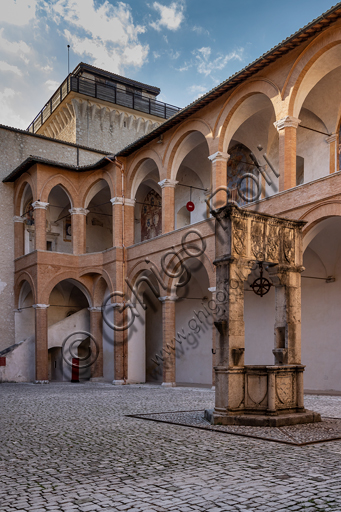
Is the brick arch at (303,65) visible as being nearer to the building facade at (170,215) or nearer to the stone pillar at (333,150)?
the building facade at (170,215)

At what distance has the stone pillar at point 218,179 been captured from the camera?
15070mm

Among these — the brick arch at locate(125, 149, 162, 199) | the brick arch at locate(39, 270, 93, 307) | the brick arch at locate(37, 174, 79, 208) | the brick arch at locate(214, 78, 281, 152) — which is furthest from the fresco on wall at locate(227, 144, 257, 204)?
the brick arch at locate(39, 270, 93, 307)

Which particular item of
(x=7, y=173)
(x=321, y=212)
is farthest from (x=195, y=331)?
(x=7, y=173)

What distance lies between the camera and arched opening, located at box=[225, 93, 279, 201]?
17.0 metres

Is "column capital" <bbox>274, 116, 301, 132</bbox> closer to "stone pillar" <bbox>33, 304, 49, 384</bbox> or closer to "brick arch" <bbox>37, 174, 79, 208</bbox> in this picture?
"brick arch" <bbox>37, 174, 79, 208</bbox>

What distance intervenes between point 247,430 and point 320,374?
903 cm

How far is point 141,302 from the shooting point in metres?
19.5

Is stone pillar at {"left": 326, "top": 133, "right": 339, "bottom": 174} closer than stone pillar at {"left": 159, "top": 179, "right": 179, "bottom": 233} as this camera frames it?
Yes

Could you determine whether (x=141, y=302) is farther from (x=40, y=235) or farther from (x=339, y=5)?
(x=339, y=5)

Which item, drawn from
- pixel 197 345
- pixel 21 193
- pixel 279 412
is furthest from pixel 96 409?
pixel 21 193

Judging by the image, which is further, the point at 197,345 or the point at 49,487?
the point at 197,345

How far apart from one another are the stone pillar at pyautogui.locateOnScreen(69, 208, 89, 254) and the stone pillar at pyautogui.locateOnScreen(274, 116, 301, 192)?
10.2m

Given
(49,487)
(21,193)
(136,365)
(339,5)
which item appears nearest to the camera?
(49,487)

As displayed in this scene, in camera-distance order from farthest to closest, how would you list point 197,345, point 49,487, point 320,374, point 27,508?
point 197,345, point 320,374, point 49,487, point 27,508
